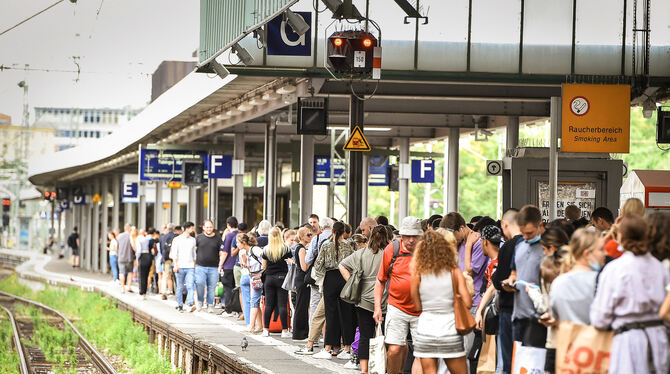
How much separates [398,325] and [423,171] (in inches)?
994

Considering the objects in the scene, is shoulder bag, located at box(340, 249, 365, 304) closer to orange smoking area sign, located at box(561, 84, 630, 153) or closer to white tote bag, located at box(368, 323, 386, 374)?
white tote bag, located at box(368, 323, 386, 374)

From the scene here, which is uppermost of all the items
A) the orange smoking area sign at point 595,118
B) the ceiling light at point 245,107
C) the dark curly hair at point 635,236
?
the ceiling light at point 245,107

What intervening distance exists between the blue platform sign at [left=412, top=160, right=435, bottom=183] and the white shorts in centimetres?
2505

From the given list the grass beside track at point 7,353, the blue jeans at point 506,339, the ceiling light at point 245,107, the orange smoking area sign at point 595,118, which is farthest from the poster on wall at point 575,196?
the blue jeans at point 506,339

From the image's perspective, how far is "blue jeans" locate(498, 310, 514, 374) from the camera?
10281mm

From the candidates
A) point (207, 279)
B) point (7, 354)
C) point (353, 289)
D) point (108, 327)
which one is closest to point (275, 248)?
point (353, 289)

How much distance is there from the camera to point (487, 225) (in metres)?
12.1

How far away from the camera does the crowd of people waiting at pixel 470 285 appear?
7.64m

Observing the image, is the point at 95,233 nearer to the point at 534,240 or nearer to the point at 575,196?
the point at 575,196

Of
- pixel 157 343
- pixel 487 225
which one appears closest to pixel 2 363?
pixel 157 343

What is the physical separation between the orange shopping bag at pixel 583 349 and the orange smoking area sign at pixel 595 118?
32.6 feet

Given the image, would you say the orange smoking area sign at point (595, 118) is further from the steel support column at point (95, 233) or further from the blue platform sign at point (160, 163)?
the steel support column at point (95, 233)

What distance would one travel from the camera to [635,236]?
7.62 m

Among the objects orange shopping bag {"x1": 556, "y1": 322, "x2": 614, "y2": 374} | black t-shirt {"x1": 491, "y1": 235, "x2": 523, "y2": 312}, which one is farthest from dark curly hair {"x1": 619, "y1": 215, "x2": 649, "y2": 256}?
black t-shirt {"x1": 491, "y1": 235, "x2": 523, "y2": 312}
